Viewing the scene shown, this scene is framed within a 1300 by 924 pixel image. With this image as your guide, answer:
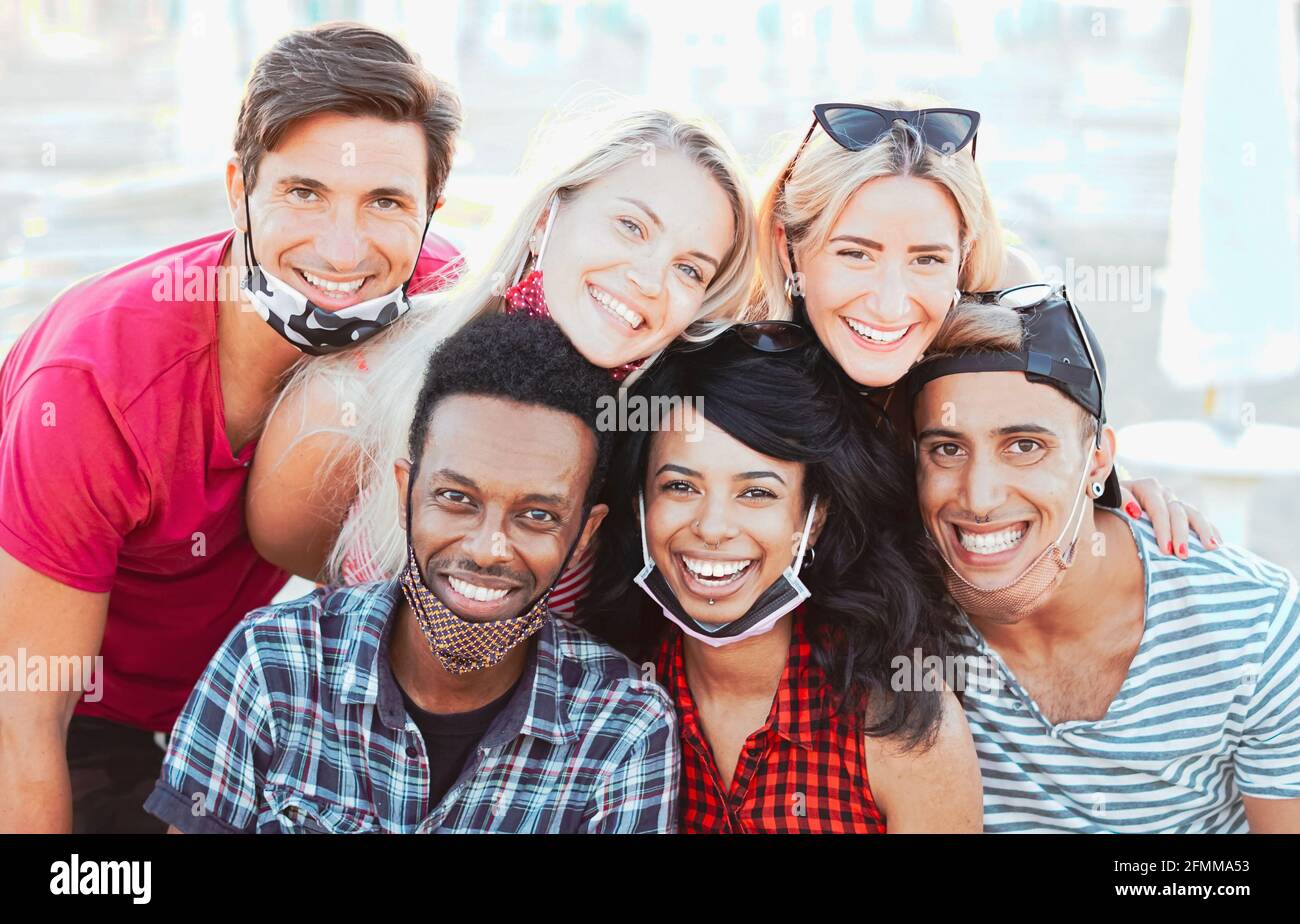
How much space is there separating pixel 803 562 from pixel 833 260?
0.75 metres

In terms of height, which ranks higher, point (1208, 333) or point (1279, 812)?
point (1208, 333)

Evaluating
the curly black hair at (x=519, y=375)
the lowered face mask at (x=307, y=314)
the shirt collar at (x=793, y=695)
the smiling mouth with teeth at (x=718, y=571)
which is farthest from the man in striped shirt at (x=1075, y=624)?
the lowered face mask at (x=307, y=314)

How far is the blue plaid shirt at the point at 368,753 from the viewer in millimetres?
2982

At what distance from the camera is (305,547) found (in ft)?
11.7

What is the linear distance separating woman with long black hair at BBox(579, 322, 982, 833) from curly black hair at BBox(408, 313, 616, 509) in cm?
13

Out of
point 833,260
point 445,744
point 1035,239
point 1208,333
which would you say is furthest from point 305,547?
point 1035,239

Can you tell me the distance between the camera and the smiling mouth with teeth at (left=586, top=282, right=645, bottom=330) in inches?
128

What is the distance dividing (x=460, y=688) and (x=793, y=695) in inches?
31.3

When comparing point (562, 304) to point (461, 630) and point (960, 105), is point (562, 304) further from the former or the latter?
point (960, 105)

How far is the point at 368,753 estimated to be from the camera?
3055mm

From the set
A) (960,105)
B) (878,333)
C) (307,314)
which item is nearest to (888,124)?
(878,333)

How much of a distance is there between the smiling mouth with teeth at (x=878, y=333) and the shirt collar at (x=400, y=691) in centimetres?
108

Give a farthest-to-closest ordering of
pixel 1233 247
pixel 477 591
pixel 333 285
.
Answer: pixel 1233 247
pixel 333 285
pixel 477 591
